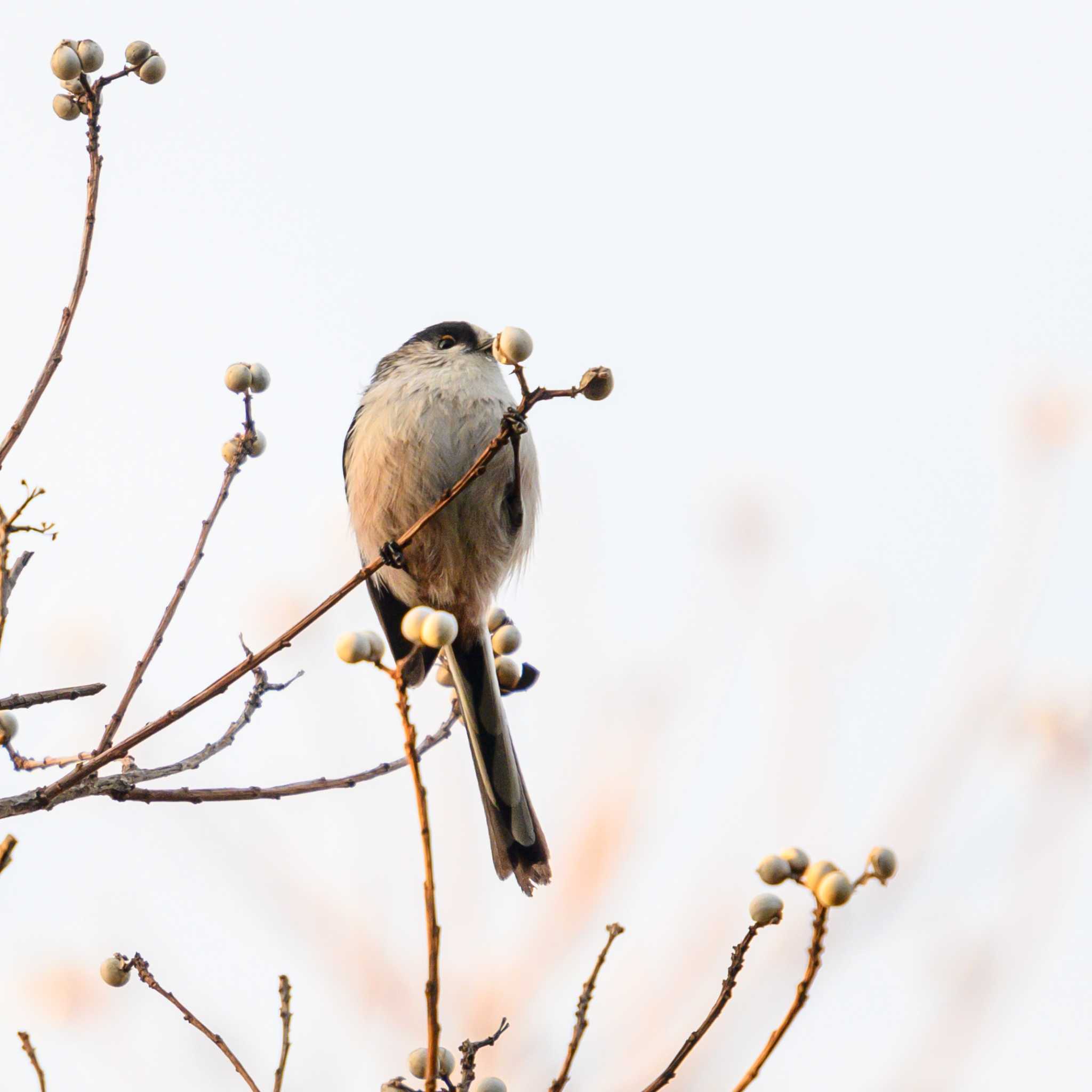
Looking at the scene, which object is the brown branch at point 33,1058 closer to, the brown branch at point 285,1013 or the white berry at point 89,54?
the brown branch at point 285,1013

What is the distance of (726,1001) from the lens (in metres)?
1.87

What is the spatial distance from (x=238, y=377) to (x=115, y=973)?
1.33m

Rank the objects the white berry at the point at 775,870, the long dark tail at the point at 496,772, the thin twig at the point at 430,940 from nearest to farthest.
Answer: the thin twig at the point at 430,940 < the white berry at the point at 775,870 < the long dark tail at the point at 496,772

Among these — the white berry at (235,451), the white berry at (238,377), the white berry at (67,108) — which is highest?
the white berry at (67,108)

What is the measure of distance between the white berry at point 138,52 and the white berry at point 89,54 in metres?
0.07

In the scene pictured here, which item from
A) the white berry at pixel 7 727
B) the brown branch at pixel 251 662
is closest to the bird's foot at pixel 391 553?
the brown branch at pixel 251 662

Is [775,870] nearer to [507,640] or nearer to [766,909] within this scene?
[766,909]

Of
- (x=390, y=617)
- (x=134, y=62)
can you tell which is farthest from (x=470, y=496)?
(x=134, y=62)

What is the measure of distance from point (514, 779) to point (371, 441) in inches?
47.1

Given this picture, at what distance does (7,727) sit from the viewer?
2.56 m

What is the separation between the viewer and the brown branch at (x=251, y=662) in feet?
7.63

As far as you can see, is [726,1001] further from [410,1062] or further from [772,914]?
[410,1062]

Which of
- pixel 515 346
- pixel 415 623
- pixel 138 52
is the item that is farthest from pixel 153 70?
pixel 415 623

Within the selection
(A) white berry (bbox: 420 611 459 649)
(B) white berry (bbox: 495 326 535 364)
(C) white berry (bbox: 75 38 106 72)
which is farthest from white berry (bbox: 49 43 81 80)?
(A) white berry (bbox: 420 611 459 649)
